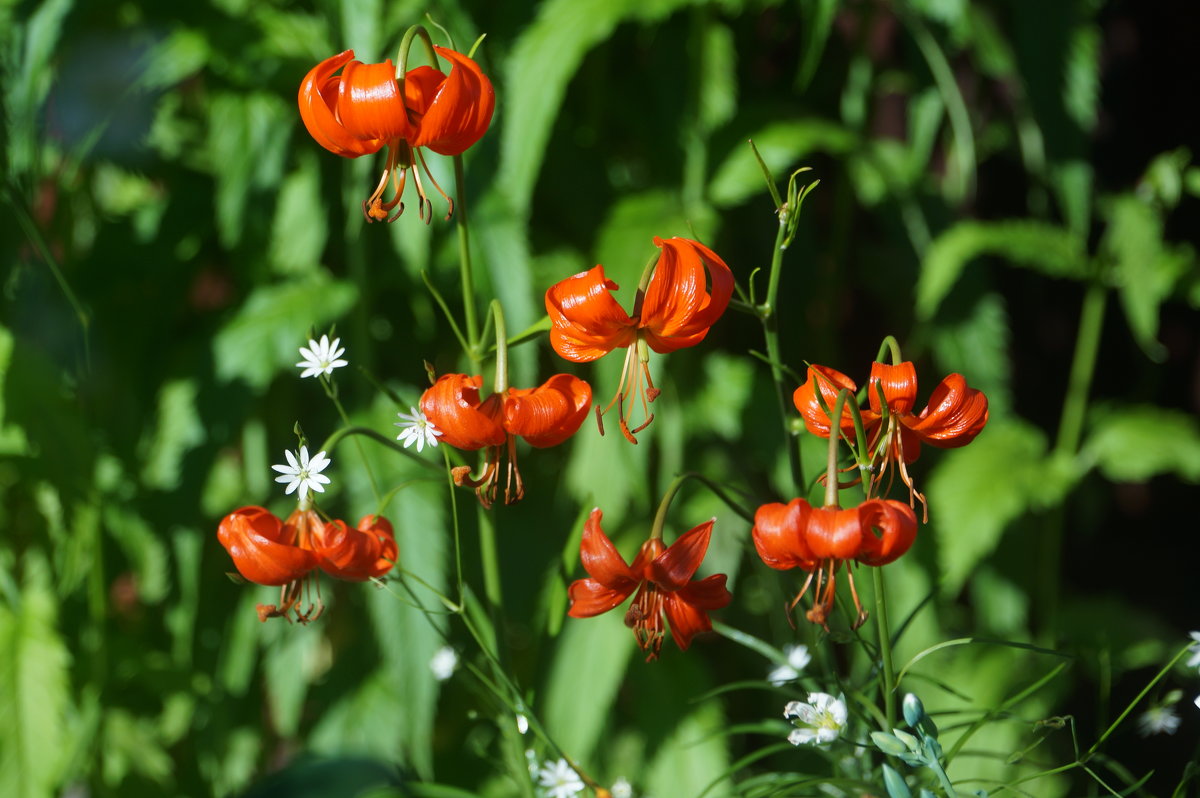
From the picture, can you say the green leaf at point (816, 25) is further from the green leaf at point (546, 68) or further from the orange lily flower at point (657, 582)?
the orange lily flower at point (657, 582)

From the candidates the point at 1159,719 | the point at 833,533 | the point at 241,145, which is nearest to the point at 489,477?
the point at 833,533

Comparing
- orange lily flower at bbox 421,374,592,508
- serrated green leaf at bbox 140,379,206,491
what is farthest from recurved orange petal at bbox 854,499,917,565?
serrated green leaf at bbox 140,379,206,491

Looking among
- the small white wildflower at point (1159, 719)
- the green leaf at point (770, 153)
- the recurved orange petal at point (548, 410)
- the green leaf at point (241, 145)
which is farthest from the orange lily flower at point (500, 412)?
the green leaf at point (241, 145)

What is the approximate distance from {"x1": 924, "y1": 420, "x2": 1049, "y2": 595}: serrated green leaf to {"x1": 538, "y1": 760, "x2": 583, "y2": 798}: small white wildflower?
0.48 metres

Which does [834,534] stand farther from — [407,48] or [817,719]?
[407,48]

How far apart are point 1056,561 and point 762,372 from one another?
36cm

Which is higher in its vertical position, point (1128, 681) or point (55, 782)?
point (55, 782)

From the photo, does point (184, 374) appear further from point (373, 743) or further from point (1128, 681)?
point (1128, 681)

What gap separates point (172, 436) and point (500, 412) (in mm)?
698

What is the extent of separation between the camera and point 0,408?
0.74 meters

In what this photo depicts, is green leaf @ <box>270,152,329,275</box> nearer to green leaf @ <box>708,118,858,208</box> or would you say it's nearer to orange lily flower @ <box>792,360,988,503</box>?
green leaf @ <box>708,118,858,208</box>

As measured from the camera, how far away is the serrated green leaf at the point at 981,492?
0.86 metres

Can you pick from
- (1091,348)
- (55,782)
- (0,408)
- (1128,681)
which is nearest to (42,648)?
(55,782)

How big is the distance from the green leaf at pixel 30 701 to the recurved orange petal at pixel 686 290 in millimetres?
712
